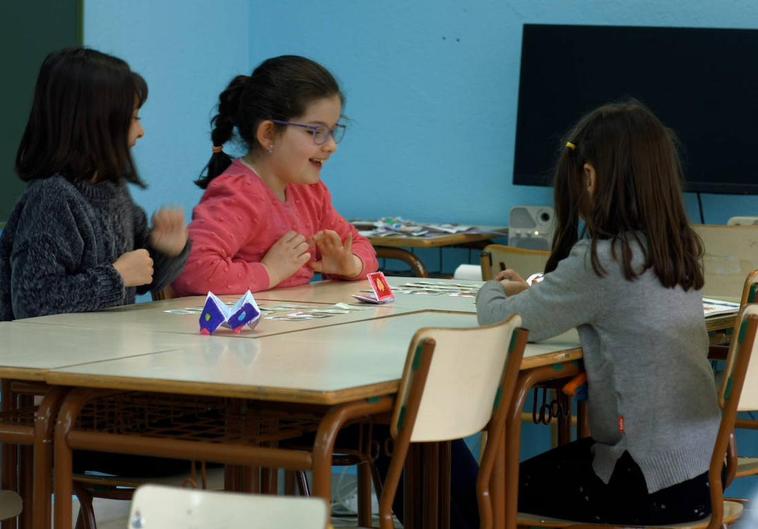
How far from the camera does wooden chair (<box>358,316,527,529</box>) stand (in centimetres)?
195

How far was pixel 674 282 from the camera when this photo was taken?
7.97 ft

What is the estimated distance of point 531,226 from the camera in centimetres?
504

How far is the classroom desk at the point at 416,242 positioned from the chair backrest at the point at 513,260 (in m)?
0.78

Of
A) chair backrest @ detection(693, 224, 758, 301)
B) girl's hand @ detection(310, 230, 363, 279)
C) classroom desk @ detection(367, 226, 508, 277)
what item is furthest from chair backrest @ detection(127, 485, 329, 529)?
classroom desk @ detection(367, 226, 508, 277)

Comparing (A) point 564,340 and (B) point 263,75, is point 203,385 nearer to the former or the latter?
(A) point 564,340

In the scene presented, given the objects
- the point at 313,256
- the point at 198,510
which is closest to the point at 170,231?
the point at 313,256

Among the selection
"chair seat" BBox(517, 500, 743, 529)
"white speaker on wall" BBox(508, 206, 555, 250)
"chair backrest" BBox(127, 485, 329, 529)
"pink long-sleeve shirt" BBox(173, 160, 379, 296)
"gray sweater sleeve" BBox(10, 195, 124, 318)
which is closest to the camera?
"chair backrest" BBox(127, 485, 329, 529)

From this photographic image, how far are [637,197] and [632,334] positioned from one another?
263 mm

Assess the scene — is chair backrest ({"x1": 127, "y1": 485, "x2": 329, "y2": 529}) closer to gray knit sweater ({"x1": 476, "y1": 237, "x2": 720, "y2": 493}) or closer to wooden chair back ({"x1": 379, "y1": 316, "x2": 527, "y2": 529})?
wooden chair back ({"x1": 379, "y1": 316, "x2": 527, "y2": 529})

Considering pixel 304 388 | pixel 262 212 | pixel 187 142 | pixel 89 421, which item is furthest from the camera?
pixel 187 142

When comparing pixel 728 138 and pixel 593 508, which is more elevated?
pixel 728 138

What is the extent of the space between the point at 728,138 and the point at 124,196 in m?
2.75

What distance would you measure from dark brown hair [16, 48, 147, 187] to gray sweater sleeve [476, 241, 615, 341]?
3.15 feet

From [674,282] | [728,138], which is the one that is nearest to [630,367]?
[674,282]
